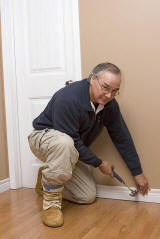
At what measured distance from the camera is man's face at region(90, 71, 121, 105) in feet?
5.42

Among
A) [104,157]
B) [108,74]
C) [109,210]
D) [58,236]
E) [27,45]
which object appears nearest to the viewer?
[58,236]

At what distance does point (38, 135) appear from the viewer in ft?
6.08

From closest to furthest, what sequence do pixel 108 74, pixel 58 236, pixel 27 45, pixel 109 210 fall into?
pixel 58 236 < pixel 108 74 < pixel 109 210 < pixel 27 45

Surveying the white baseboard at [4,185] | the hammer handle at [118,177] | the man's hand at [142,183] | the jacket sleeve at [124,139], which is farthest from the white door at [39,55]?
the man's hand at [142,183]

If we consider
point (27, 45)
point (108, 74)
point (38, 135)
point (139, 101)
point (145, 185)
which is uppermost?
point (27, 45)

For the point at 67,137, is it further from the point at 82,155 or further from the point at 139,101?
the point at 139,101

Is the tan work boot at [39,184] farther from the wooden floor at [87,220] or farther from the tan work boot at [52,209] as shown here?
the tan work boot at [52,209]

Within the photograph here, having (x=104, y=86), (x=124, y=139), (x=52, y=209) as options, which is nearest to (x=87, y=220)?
(x=52, y=209)

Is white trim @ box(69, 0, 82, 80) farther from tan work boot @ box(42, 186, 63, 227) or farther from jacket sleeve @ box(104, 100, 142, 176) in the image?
tan work boot @ box(42, 186, 63, 227)

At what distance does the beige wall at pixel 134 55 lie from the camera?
188 centimetres

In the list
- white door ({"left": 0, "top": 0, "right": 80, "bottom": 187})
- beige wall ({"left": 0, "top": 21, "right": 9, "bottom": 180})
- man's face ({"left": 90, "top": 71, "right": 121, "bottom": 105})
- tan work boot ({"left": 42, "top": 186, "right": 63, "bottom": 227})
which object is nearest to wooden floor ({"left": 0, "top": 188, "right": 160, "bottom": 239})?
tan work boot ({"left": 42, "top": 186, "right": 63, "bottom": 227})

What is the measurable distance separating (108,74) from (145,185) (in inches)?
29.4

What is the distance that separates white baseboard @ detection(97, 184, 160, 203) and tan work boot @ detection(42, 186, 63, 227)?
431mm

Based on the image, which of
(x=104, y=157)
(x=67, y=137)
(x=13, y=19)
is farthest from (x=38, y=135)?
(x=13, y=19)
